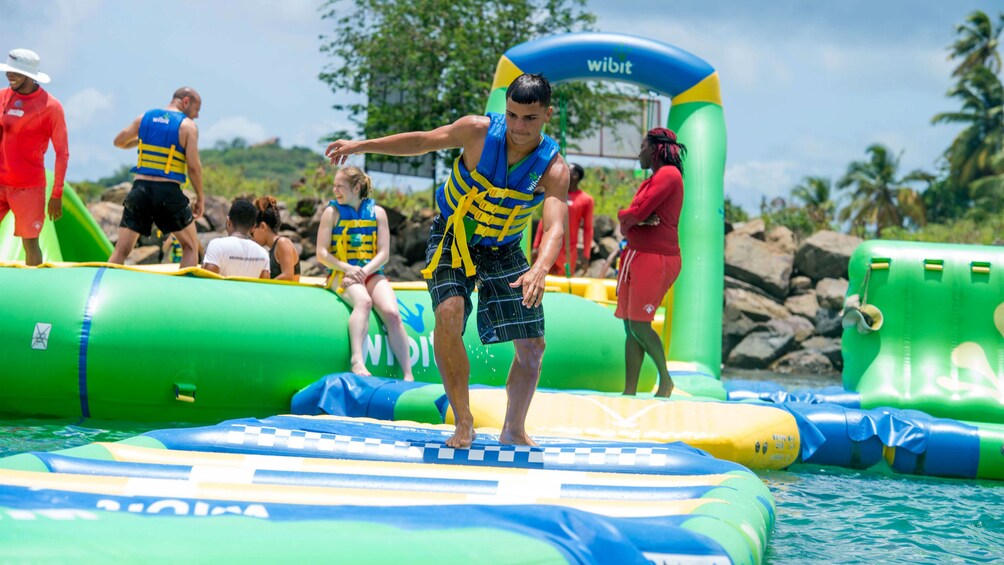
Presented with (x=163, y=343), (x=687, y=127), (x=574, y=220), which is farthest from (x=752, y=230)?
(x=163, y=343)

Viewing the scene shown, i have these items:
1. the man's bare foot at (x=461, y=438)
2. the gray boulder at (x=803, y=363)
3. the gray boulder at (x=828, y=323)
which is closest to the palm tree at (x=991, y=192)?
the gray boulder at (x=828, y=323)

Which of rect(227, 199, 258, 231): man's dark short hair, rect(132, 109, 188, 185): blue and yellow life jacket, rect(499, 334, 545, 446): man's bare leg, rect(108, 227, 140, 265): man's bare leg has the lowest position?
rect(499, 334, 545, 446): man's bare leg

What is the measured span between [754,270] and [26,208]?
12266 mm

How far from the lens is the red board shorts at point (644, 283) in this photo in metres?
5.73

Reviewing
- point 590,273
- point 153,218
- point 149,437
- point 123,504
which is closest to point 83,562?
point 123,504

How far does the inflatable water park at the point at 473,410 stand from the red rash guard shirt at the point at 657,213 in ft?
2.92

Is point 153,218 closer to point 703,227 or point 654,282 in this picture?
point 654,282

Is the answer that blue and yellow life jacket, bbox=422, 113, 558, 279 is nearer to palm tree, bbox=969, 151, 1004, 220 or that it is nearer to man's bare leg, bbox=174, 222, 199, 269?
man's bare leg, bbox=174, 222, 199, 269

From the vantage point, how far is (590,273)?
16094 millimetres

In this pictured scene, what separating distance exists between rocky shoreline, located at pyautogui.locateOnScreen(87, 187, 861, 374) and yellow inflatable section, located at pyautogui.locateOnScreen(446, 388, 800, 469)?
29.4ft

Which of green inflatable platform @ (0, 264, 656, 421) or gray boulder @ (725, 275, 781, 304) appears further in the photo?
gray boulder @ (725, 275, 781, 304)

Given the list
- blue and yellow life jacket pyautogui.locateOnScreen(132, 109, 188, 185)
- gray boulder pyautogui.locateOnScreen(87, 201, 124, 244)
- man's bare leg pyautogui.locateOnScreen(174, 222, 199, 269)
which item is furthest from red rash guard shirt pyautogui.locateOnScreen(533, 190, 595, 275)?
gray boulder pyautogui.locateOnScreen(87, 201, 124, 244)

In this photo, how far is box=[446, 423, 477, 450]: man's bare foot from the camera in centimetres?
378

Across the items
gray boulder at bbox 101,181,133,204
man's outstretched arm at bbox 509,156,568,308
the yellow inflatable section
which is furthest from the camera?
gray boulder at bbox 101,181,133,204
